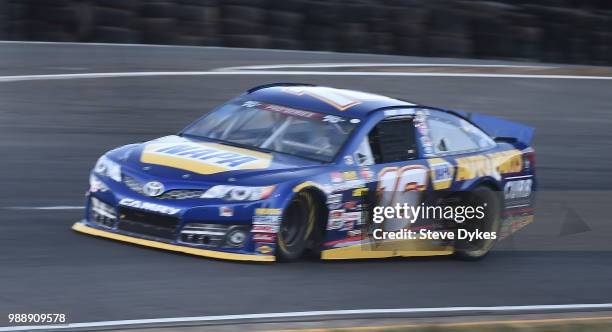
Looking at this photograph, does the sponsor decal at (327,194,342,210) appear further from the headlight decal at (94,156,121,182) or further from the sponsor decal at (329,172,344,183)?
the headlight decal at (94,156,121,182)

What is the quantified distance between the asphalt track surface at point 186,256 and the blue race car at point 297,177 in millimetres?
169

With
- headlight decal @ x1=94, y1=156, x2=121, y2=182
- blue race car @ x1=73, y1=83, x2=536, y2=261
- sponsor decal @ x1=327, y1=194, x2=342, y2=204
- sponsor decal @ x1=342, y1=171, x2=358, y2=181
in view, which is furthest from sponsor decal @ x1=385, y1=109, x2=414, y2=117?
headlight decal @ x1=94, y1=156, x2=121, y2=182

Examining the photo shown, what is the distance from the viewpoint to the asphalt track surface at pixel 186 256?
23.2ft

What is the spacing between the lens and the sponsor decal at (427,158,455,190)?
29.0ft

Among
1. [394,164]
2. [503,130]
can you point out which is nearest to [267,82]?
[503,130]

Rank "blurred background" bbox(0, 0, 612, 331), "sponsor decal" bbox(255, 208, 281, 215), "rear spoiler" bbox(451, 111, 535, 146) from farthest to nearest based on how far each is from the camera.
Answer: "rear spoiler" bbox(451, 111, 535, 146)
"sponsor decal" bbox(255, 208, 281, 215)
"blurred background" bbox(0, 0, 612, 331)

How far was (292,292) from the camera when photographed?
731 cm

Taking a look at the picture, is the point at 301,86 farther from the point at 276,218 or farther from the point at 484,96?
the point at 484,96

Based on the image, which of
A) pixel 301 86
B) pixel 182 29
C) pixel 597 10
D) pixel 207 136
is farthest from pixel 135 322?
pixel 597 10

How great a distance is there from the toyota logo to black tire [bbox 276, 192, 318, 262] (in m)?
0.89

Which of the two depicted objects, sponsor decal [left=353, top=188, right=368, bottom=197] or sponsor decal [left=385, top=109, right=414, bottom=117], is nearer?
sponsor decal [left=353, top=188, right=368, bottom=197]

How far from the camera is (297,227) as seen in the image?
7.97 metres

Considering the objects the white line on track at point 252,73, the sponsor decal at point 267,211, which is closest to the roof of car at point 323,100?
the sponsor decal at point 267,211

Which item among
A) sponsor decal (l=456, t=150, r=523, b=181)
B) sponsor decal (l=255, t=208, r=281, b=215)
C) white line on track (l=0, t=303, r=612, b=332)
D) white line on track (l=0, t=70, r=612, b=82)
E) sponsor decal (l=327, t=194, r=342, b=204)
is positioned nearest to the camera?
→ white line on track (l=0, t=303, r=612, b=332)
